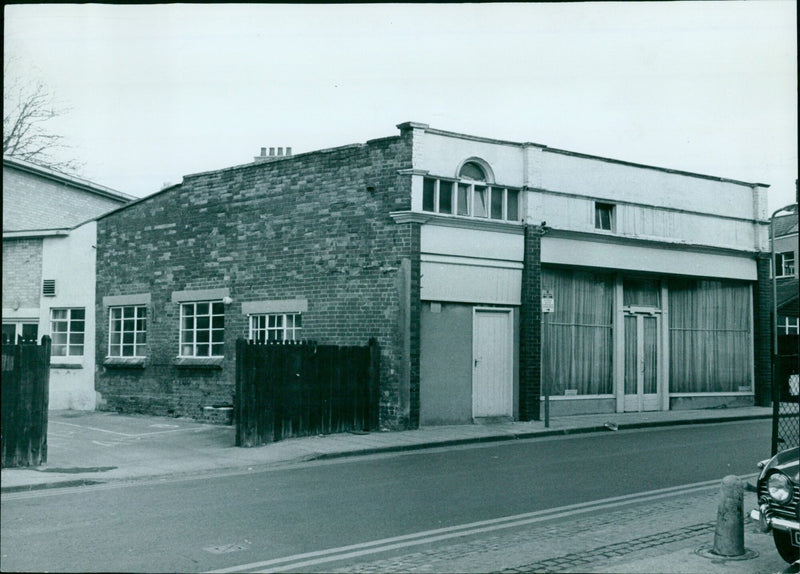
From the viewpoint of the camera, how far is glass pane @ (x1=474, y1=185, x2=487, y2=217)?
18219 mm

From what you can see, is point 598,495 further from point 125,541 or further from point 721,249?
point 721,249

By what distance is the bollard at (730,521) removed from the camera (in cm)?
718

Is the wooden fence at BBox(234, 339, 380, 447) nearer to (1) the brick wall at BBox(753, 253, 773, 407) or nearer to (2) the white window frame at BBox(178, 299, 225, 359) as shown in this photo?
(2) the white window frame at BBox(178, 299, 225, 359)

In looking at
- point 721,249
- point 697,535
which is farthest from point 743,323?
point 697,535

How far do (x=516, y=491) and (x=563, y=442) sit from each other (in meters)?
5.62

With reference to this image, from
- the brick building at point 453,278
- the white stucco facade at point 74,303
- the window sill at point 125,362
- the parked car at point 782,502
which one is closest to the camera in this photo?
the parked car at point 782,502

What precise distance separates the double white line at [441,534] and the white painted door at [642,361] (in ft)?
35.3

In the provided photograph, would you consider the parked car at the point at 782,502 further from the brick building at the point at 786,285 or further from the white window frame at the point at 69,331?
the brick building at the point at 786,285

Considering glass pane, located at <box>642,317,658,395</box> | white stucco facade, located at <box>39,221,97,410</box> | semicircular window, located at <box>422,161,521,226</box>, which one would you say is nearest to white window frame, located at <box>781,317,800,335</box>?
glass pane, located at <box>642,317,658,395</box>

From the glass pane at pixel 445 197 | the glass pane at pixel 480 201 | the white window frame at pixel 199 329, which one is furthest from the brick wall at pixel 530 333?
the white window frame at pixel 199 329

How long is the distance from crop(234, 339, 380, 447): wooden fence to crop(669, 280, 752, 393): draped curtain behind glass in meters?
9.24

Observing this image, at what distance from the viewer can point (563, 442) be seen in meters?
15.6

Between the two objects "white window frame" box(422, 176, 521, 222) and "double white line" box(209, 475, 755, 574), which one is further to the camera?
"white window frame" box(422, 176, 521, 222)

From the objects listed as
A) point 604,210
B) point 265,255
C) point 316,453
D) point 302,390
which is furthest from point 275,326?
point 604,210
